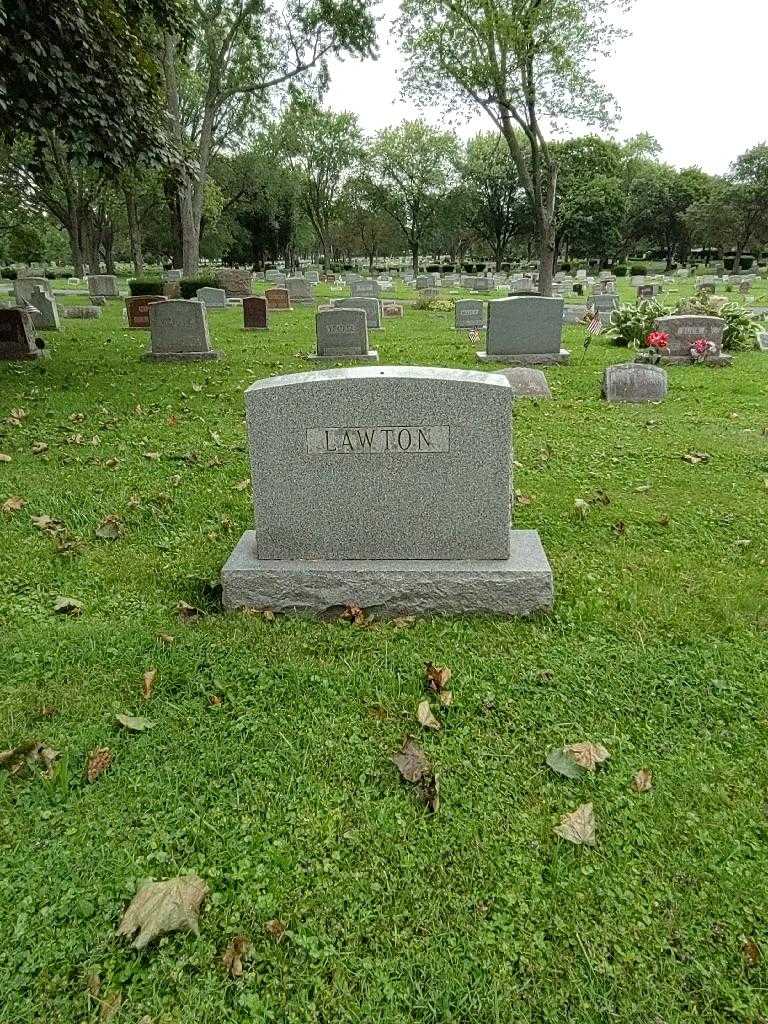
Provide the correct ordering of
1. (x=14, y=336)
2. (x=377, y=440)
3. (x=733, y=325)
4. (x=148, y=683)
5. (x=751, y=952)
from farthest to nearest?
(x=733, y=325)
(x=14, y=336)
(x=377, y=440)
(x=148, y=683)
(x=751, y=952)

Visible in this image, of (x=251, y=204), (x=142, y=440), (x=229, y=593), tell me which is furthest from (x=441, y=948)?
(x=251, y=204)

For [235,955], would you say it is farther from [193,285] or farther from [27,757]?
[193,285]

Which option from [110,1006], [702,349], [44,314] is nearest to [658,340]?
[702,349]

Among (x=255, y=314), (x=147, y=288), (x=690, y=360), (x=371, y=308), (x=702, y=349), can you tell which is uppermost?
(x=147, y=288)

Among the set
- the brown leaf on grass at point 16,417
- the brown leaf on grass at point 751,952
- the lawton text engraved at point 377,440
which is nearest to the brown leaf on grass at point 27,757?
the lawton text engraved at point 377,440

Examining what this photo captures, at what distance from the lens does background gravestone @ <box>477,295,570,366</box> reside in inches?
464

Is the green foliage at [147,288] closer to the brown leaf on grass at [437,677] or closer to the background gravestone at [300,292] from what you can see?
the background gravestone at [300,292]

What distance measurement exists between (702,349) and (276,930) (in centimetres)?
1213

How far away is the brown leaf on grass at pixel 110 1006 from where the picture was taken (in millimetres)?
1658

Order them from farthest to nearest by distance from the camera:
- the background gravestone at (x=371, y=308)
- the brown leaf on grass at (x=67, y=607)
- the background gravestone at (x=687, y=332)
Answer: the background gravestone at (x=371, y=308), the background gravestone at (x=687, y=332), the brown leaf on grass at (x=67, y=607)

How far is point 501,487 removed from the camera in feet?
11.1

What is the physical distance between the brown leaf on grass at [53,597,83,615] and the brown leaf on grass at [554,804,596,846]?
2778 millimetres

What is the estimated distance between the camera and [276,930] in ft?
6.17

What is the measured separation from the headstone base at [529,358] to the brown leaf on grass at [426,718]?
9923 mm
